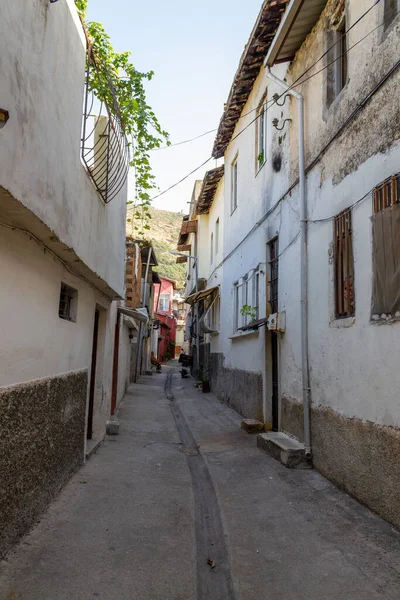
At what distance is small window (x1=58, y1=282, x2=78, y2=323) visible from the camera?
5.38 m

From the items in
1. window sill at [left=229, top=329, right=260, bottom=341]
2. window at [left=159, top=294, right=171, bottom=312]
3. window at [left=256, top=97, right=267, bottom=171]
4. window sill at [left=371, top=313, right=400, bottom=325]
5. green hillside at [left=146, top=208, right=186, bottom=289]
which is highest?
green hillside at [left=146, top=208, right=186, bottom=289]

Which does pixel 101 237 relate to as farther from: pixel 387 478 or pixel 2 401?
pixel 387 478

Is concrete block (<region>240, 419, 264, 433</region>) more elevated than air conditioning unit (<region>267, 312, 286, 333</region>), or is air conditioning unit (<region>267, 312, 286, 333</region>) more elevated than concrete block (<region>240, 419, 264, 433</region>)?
air conditioning unit (<region>267, 312, 286, 333</region>)

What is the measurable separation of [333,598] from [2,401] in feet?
8.70

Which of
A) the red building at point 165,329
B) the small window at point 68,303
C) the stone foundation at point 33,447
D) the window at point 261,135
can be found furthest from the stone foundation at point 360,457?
the red building at point 165,329

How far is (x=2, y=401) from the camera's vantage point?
3291mm

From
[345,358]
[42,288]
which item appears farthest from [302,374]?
[42,288]

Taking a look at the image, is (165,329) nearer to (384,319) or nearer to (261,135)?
(261,135)

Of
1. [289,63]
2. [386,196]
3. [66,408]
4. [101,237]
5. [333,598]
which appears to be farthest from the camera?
[289,63]

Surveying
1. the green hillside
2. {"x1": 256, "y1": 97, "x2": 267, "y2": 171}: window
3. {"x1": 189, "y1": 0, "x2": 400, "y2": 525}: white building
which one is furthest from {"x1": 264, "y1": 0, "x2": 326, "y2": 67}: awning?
the green hillside

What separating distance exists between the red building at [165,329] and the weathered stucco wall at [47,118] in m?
31.7

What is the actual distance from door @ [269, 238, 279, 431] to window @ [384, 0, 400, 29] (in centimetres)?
451

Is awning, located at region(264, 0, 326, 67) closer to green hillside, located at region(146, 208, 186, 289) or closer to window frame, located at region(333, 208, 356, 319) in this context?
window frame, located at region(333, 208, 356, 319)

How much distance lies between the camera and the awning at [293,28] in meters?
6.36
